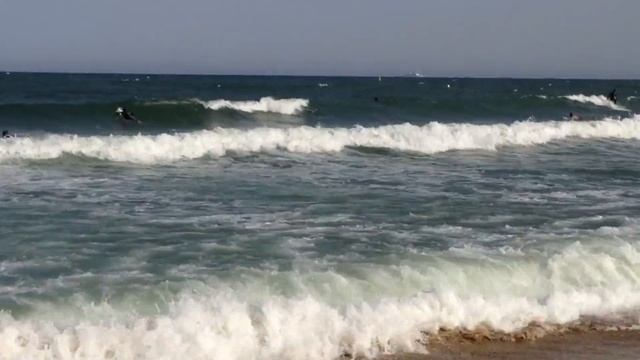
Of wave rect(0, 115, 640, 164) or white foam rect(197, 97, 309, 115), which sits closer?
wave rect(0, 115, 640, 164)

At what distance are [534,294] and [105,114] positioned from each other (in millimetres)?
24106

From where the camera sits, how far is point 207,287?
7.06m

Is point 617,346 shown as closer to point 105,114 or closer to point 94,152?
point 94,152

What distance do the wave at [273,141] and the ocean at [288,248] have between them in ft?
0.33

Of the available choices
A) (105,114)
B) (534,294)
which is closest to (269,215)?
(534,294)

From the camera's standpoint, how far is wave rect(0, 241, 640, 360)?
18.8 ft

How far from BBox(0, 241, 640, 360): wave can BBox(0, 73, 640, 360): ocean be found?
0.06 ft

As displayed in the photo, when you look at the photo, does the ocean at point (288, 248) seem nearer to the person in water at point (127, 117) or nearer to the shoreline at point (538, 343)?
the shoreline at point (538, 343)

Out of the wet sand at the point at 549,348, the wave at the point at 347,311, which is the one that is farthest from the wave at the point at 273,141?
the wet sand at the point at 549,348

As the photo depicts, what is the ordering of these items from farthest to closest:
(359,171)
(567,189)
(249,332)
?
(359,171) < (567,189) < (249,332)

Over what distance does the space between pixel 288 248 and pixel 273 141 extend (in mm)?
11471

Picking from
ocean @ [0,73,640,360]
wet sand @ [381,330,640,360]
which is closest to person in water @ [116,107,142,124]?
ocean @ [0,73,640,360]

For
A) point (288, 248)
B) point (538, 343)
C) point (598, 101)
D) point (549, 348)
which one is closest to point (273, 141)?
point (288, 248)

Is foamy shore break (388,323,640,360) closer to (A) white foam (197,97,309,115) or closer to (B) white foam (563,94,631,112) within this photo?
(A) white foam (197,97,309,115)
